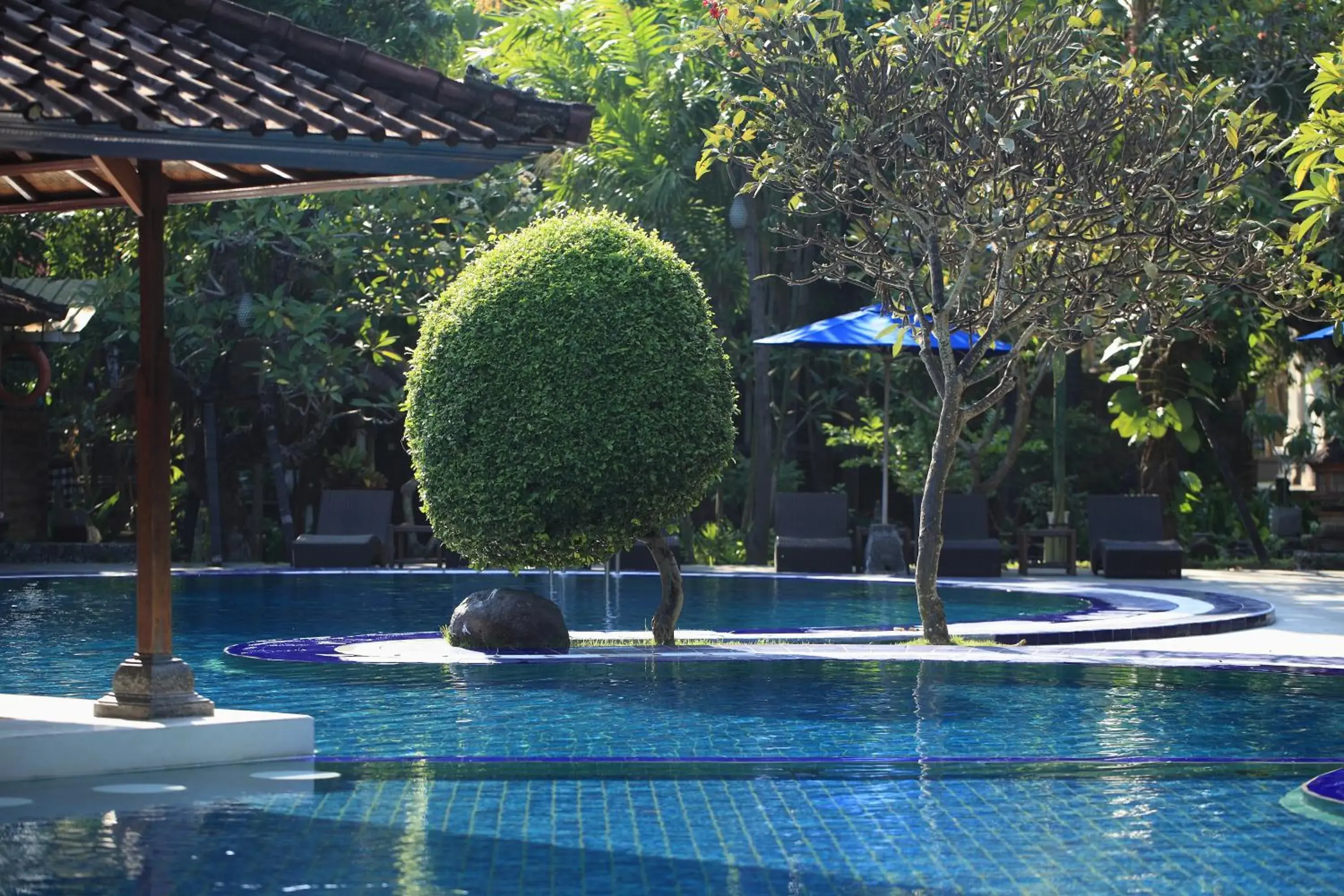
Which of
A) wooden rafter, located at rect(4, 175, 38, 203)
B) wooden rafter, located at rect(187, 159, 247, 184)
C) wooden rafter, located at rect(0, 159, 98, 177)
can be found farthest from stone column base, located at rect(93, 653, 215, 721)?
wooden rafter, located at rect(4, 175, 38, 203)

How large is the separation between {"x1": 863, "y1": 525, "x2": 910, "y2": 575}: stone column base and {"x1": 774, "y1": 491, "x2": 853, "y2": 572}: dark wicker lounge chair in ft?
0.89

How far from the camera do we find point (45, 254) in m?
29.4

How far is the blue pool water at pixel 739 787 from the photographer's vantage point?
6.61 metres

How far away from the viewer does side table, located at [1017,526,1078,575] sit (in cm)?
2423

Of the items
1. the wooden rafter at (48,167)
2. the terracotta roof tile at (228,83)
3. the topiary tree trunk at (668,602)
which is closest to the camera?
the terracotta roof tile at (228,83)

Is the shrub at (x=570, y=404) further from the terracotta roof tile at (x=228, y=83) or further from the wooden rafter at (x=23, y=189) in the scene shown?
the terracotta roof tile at (x=228, y=83)

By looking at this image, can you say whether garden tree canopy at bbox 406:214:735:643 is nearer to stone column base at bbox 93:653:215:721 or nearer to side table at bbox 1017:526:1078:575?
stone column base at bbox 93:653:215:721

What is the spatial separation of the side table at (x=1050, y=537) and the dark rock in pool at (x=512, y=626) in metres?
10.9

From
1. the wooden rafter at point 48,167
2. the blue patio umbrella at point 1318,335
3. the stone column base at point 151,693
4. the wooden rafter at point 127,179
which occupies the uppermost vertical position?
the blue patio umbrella at point 1318,335

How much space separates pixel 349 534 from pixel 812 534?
6.02 m

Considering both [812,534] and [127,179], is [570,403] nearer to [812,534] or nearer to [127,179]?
[127,179]

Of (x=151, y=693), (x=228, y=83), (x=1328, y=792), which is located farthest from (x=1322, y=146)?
(x=151, y=693)

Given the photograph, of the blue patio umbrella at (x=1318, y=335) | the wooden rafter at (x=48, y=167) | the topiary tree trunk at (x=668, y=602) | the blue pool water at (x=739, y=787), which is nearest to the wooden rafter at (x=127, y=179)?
the wooden rafter at (x=48, y=167)

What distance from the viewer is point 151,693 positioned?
29.3ft
